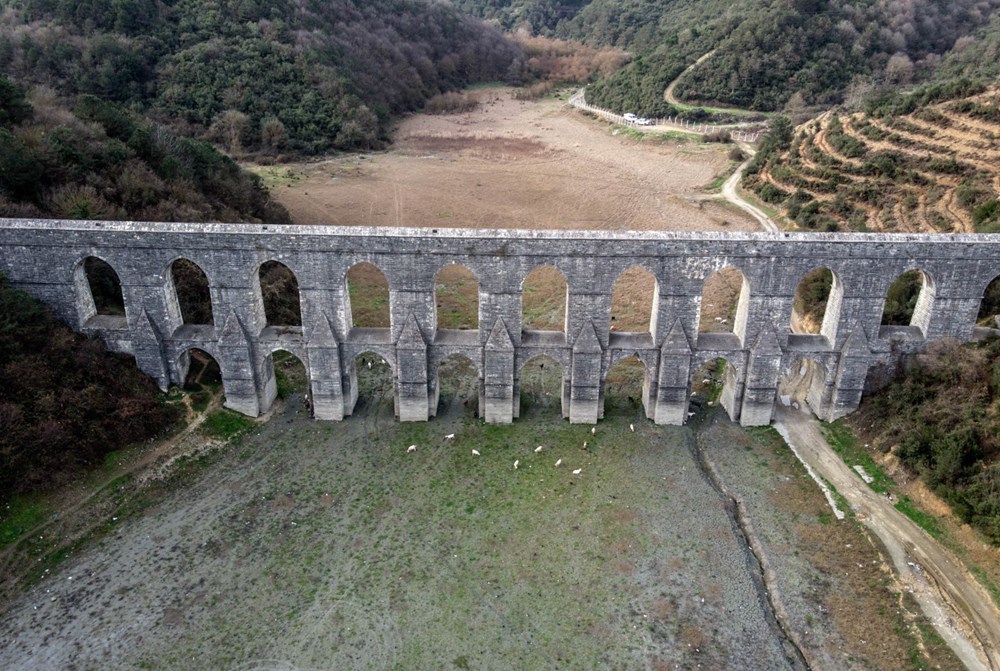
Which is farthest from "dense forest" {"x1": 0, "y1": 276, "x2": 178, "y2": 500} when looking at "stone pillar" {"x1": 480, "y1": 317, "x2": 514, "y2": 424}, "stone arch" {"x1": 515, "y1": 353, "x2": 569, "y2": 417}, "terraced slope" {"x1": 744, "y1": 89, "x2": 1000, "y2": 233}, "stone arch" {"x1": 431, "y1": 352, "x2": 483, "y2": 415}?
"terraced slope" {"x1": 744, "y1": 89, "x2": 1000, "y2": 233}

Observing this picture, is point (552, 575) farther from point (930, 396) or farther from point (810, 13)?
point (810, 13)

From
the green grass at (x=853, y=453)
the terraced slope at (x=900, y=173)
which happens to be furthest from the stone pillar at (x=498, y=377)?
the terraced slope at (x=900, y=173)

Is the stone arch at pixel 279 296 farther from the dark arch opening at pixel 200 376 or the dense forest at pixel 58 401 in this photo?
the dense forest at pixel 58 401

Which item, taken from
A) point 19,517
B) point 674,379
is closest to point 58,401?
point 19,517

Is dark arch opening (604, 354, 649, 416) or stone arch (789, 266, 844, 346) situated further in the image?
stone arch (789, 266, 844, 346)

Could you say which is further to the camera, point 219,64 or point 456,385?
point 219,64

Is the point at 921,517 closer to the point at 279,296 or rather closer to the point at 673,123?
the point at 279,296

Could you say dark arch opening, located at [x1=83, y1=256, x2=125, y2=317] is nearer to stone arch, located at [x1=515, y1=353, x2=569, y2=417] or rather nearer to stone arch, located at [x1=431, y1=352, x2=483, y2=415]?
stone arch, located at [x1=431, y1=352, x2=483, y2=415]
